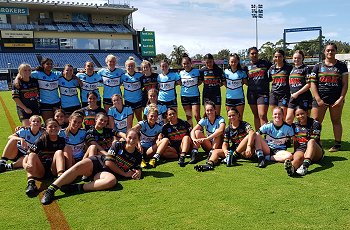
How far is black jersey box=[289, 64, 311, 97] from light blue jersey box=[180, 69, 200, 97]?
1852mm

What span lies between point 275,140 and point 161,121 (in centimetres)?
214

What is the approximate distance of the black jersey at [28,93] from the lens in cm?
589

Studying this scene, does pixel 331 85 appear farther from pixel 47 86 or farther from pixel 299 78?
pixel 47 86

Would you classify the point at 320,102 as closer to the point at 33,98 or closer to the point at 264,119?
the point at 264,119

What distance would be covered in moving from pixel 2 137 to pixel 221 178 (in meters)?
6.04

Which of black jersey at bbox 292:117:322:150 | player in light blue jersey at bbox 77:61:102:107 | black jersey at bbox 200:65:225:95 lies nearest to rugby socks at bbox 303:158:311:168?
black jersey at bbox 292:117:322:150

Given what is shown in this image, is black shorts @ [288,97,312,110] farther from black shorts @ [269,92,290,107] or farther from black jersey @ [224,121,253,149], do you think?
black jersey @ [224,121,253,149]

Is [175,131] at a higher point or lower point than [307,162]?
higher

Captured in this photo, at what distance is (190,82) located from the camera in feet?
22.2

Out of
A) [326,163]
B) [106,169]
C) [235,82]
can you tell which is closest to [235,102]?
[235,82]

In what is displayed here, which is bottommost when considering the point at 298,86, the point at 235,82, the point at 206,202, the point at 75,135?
the point at 206,202

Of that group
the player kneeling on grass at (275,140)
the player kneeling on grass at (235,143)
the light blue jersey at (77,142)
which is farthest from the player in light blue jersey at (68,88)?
the player kneeling on grass at (275,140)

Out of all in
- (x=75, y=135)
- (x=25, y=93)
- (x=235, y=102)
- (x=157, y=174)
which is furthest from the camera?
(x=235, y=102)

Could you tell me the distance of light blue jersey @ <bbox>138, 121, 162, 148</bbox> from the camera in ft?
18.4
